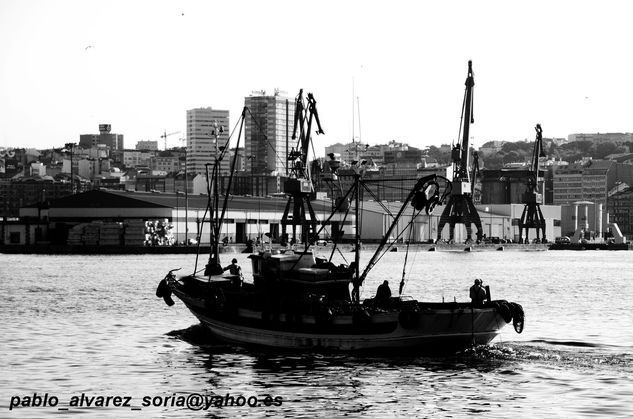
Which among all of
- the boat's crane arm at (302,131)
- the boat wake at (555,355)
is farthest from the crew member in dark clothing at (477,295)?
the boat's crane arm at (302,131)

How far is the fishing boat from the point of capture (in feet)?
140

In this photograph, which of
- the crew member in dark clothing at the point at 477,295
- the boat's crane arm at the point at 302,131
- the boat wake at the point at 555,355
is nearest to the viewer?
the boat wake at the point at 555,355

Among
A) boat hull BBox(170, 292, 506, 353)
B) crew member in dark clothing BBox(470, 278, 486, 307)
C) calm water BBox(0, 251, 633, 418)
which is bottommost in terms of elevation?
calm water BBox(0, 251, 633, 418)

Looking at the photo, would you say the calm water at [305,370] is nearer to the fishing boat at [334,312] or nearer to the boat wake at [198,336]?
the boat wake at [198,336]

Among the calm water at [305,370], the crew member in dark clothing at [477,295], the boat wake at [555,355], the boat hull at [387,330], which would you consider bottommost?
the calm water at [305,370]

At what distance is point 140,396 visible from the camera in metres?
36.9

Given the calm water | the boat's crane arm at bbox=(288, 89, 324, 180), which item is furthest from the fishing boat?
the boat's crane arm at bbox=(288, 89, 324, 180)

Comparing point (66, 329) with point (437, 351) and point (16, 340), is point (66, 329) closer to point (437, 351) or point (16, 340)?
point (16, 340)

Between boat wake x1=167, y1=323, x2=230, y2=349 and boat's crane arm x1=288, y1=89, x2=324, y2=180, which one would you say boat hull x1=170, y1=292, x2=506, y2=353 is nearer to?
boat wake x1=167, y1=323, x2=230, y2=349

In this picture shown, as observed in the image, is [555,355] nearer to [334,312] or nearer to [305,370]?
[334,312]

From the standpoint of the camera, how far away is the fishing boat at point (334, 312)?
42594mm

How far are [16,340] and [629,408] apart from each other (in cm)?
2670

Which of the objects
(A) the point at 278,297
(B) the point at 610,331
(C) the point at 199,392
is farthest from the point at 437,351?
(B) the point at 610,331

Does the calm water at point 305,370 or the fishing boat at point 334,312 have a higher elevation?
the fishing boat at point 334,312
